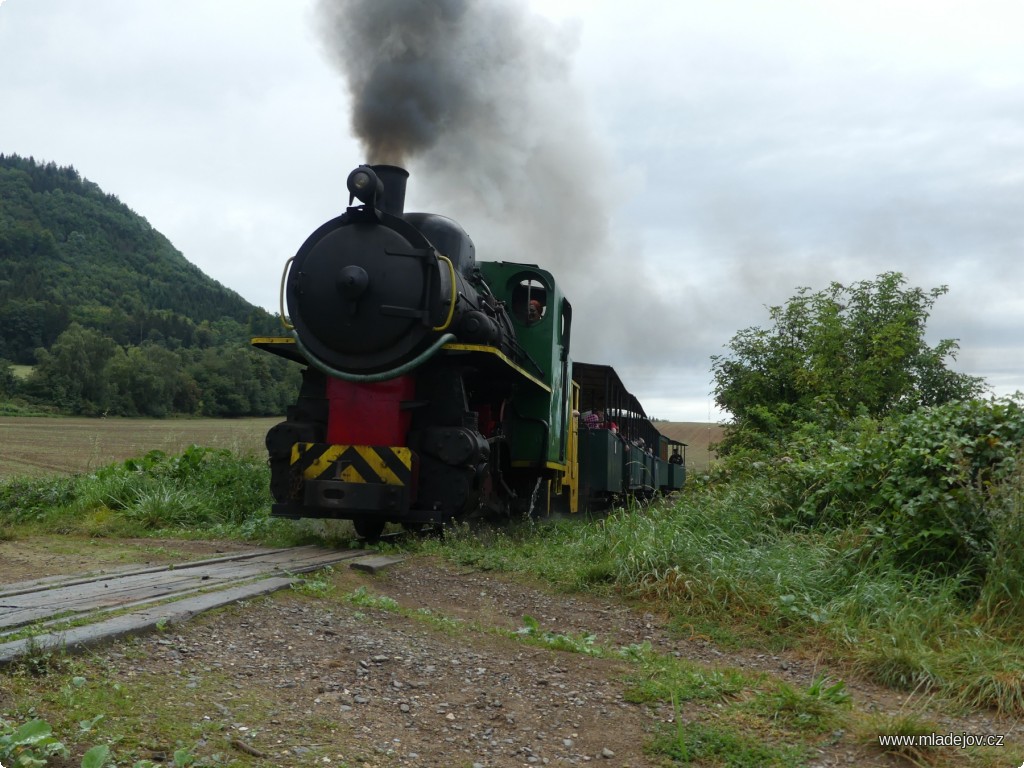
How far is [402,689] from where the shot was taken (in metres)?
3.50

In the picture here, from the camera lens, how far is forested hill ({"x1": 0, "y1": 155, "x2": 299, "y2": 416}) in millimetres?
40406

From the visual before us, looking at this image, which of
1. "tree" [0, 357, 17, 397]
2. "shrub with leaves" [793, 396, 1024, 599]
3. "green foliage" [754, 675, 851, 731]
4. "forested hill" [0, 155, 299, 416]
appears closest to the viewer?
"green foliage" [754, 675, 851, 731]

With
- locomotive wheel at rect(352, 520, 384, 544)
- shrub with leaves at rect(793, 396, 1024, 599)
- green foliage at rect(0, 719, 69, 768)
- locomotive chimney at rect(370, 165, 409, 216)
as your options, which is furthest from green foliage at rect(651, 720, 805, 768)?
locomotive chimney at rect(370, 165, 409, 216)

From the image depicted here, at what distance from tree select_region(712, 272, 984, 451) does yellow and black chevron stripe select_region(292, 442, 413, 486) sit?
44.8 ft

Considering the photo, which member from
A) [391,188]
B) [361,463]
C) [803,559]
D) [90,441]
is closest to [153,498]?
[361,463]

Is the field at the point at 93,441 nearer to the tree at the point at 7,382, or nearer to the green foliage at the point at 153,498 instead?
the green foliage at the point at 153,498

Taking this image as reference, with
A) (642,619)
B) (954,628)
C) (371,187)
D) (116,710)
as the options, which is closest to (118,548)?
(371,187)

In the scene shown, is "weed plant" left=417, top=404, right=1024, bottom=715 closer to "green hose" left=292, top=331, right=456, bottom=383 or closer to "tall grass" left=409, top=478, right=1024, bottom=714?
"tall grass" left=409, top=478, right=1024, bottom=714

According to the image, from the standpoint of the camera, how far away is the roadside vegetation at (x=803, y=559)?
3650 millimetres

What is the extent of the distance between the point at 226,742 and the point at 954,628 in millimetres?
3992

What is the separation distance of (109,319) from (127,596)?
60.0 metres

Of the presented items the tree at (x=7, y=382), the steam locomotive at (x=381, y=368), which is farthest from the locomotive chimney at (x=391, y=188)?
the tree at (x=7, y=382)

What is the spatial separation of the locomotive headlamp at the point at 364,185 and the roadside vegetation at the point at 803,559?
3116 mm

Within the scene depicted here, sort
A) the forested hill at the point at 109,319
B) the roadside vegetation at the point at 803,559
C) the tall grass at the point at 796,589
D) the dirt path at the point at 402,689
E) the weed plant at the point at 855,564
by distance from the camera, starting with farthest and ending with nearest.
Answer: the forested hill at the point at 109,319
the weed plant at the point at 855,564
the tall grass at the point at 796,589
the roadside vegetation at the point at 803,559
the dirt path at the point at 402,689
